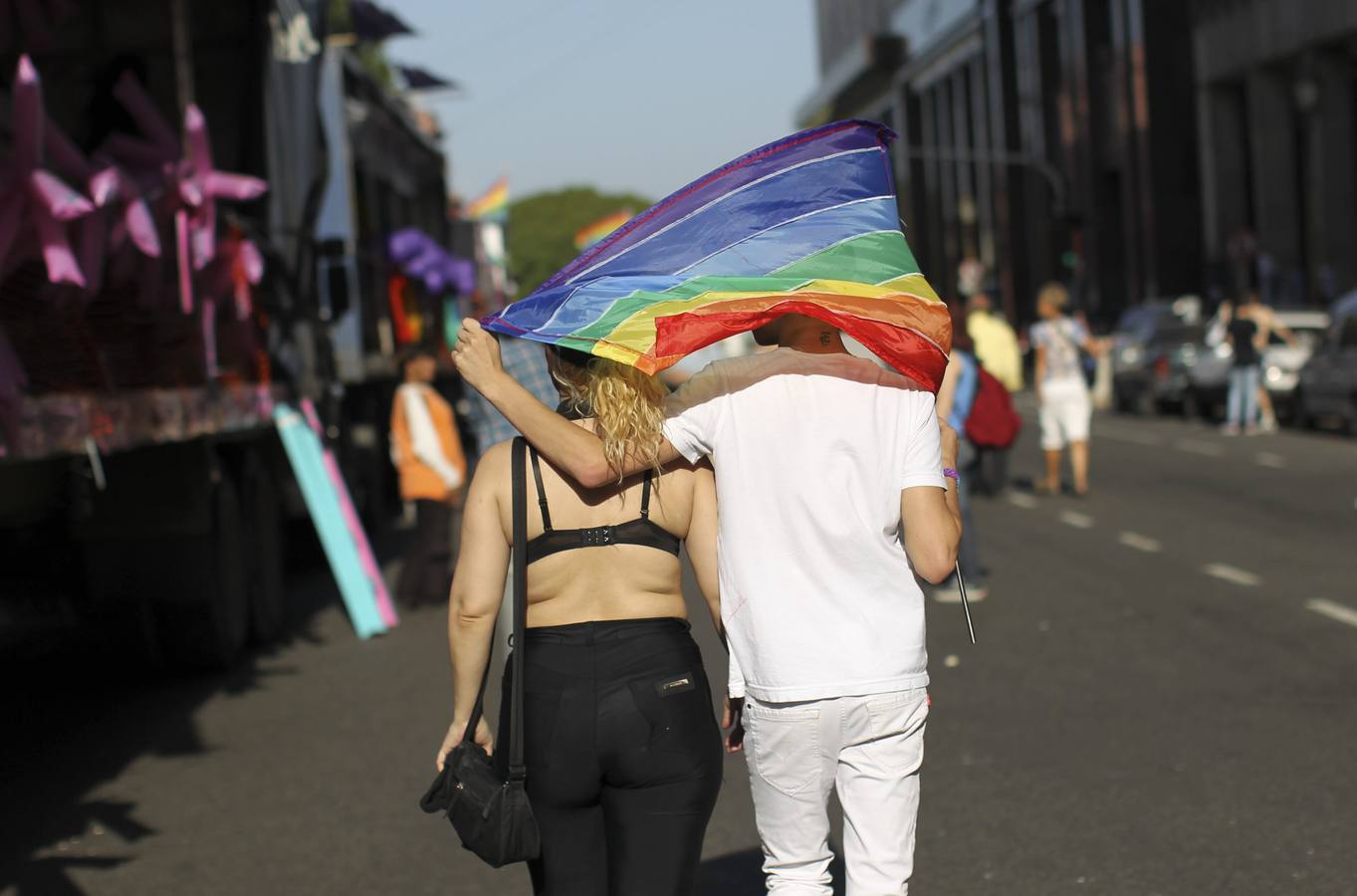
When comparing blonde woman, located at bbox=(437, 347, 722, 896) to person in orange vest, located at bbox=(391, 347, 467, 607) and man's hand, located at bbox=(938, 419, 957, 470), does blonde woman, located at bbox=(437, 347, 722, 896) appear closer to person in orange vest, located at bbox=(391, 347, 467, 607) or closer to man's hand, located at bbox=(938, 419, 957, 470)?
man's hand, located at bbox=(938, 419, 957, 470)

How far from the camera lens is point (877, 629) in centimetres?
380

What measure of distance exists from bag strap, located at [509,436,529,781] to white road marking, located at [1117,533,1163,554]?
411 inches

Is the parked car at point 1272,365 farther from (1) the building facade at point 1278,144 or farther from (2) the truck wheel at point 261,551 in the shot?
(2) the truck wheel at point 261,551

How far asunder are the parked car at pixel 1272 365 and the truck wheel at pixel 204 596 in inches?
719

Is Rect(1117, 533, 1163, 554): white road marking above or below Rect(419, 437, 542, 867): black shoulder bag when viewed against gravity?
below

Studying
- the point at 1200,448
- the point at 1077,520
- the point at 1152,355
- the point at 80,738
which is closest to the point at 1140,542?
the point at 1077,520

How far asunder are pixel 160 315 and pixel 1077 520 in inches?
355

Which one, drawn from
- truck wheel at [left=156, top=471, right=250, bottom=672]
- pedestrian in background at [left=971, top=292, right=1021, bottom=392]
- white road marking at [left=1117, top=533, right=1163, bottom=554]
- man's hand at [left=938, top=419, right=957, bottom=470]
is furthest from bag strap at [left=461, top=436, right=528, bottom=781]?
pedestrian in background at [left=971, top=292, right=1021, bottom=392]

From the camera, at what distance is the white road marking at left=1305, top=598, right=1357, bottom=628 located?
10094mm

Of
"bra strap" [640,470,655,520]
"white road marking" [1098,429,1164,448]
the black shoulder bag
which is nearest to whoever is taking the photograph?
the black shoulder bag

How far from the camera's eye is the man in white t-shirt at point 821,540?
3.78 metres

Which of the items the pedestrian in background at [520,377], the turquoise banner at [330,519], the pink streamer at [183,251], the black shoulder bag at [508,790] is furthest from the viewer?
the turquoise banner at [330,519]

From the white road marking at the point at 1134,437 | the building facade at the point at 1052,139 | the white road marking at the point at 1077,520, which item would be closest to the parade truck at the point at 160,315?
the white road marking at the point at 1077,520

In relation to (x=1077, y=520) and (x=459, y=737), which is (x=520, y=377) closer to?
(x=459, y=737)
